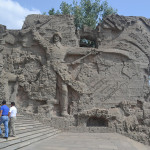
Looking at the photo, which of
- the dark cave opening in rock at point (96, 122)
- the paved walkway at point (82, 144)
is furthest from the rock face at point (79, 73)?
the paved walkway at point (82, 144)

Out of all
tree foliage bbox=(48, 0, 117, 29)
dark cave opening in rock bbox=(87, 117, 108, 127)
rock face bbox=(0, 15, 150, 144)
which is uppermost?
tree foliage bbox=(48, 0, 117, 29)

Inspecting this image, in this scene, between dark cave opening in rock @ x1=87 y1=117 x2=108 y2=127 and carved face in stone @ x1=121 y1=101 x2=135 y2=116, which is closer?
carved face in stone @ x1=121 y1=101 x2=135 y2=116

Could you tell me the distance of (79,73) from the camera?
1199 cm

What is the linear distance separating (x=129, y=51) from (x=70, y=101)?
16.4 feet

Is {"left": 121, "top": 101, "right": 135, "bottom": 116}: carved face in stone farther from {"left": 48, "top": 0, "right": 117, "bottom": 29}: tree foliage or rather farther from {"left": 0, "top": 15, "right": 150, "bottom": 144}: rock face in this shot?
{"left": 48, "top": 0, "right": 117, "bottom": 29}: tree foliage

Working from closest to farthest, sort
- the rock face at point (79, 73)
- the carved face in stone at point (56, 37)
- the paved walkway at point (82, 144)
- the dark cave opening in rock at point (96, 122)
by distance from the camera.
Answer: the paved walkway at point (82, 144) < the rock face at point (79, 73) < the dark cave opening in rock at point (96, 122) < the carved face in stone at point (56, 37)

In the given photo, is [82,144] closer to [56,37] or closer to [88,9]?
[56,37]

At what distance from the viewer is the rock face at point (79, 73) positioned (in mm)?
10953

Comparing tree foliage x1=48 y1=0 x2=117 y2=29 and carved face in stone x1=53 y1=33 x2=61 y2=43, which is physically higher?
tree foliage x1=48 y1=0 x2=117 y2=29

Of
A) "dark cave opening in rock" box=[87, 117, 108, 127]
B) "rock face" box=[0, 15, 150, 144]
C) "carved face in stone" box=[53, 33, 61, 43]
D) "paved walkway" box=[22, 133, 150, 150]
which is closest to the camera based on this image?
"paved walkway" box=[22, 133, 150, 150]

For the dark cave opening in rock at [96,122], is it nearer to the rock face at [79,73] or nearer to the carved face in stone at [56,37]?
the rock face at [79,73]

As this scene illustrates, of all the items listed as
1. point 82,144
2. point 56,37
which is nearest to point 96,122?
point 82,144

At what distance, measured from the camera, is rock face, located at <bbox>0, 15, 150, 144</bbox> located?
11.0m

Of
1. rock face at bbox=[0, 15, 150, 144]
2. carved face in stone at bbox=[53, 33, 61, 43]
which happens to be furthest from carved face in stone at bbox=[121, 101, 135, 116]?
carved face in stone at bbox=[53, 33, 61, 43]
